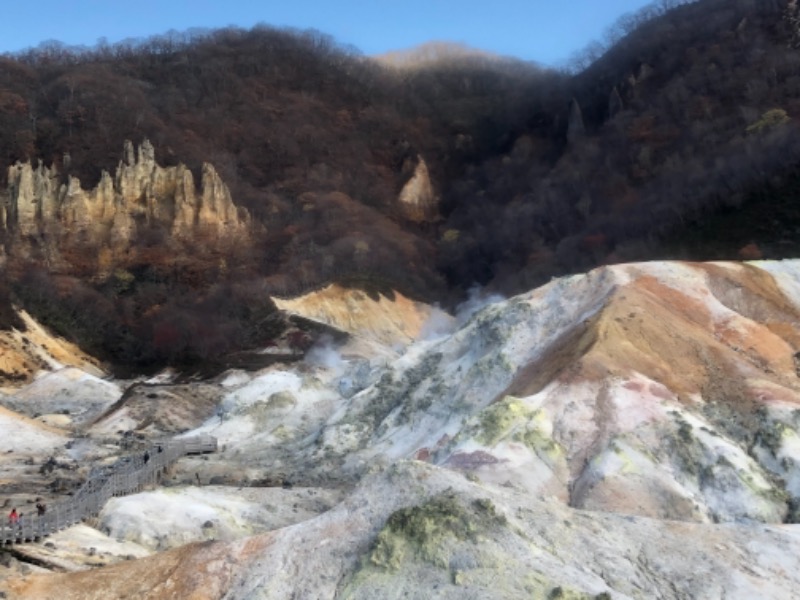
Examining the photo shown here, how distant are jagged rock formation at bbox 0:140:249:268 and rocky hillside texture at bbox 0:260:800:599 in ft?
131

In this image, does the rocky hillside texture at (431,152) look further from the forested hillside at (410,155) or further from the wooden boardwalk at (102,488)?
the wooden boardwalk at (102,488)

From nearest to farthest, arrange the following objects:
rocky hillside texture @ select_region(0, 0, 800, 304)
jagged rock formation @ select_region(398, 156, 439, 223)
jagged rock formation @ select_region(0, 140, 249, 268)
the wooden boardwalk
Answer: the wooden boardwalk < rocky hillside texture @ select_region(0, 0, 800, 304) < jagged rock formation @ select_region(0, 140, 249, 268) < jagged rock formation @ select_region(398, 156, 439, 223)

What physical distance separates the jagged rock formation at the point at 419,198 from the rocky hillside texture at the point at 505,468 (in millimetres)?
70472

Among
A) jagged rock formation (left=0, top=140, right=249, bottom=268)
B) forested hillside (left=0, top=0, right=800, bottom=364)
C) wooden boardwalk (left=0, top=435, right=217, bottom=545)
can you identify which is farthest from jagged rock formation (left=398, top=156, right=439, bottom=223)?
wooden boardwalk (left=0, top=435, right=217, bottom=545)

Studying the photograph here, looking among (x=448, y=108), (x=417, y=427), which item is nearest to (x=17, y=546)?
(x=417, y=427)

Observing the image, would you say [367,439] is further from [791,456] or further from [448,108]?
[448,108]

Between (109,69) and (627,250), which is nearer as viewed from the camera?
(627,250)

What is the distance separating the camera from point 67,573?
15453mm

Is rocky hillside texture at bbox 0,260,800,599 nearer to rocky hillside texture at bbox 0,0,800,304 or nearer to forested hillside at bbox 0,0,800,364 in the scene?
forested hillside at bbox 0,0,800,364

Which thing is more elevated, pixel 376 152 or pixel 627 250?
pixel 376 152

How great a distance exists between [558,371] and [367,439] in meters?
8.60

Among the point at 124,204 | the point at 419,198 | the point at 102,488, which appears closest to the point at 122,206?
the point at 124,204

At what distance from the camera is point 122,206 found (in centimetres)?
7962

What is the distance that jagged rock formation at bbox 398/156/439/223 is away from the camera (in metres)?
109
